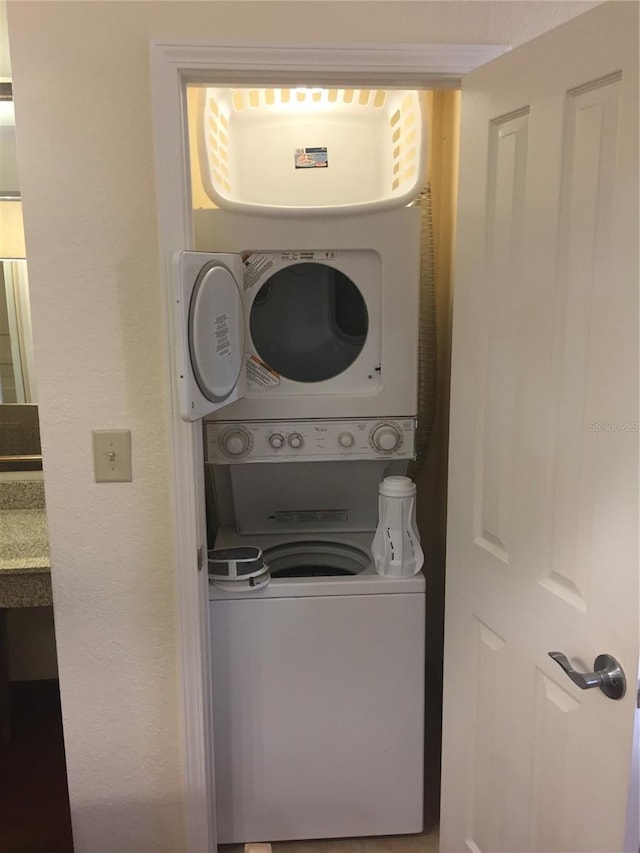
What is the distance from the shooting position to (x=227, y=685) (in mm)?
1629

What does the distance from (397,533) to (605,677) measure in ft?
2.39

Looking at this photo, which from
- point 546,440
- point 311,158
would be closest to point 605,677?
point 546,440

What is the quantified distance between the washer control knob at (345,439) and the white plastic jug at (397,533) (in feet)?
0.52

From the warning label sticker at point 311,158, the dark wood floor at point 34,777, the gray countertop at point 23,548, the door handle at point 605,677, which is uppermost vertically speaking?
the warning label sticker at point 311,158

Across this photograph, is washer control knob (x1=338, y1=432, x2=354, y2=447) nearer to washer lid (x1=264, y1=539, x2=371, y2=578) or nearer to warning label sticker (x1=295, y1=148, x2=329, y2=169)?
washer lid (x1=264, y1=539, x2=371, y2=578)

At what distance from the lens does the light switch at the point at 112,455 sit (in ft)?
4.47

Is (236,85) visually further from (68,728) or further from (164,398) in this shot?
(68,728)

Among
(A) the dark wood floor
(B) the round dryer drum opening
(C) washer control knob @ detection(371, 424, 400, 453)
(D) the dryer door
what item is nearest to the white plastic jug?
(C) washer control knob @ detection(371, 424, 400, 453)

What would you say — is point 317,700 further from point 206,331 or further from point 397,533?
point 206,331

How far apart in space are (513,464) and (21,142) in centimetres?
116

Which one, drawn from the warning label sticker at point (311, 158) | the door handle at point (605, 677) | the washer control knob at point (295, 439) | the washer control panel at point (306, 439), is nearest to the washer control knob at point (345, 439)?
the washer control panel at point (306, 439)

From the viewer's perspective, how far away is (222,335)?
4.50 feet

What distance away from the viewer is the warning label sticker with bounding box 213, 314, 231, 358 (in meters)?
1.33

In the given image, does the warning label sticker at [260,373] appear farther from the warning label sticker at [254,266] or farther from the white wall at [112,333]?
the white wall at [112,333]
